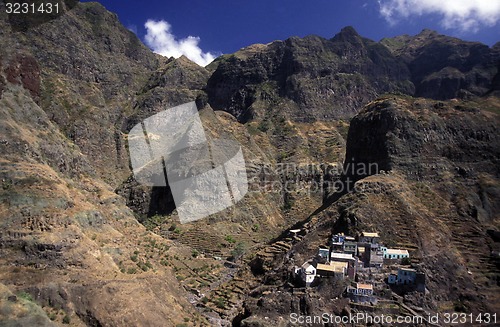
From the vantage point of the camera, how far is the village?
171 feet

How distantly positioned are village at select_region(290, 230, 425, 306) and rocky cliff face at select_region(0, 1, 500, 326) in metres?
2.40

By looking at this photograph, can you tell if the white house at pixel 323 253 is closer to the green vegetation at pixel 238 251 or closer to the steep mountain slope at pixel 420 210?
the steep mountain slope at pixel 420 210

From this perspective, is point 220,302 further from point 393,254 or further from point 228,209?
point 228,209

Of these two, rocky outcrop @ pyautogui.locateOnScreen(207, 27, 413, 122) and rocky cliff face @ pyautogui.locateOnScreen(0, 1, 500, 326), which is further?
rocky outcrop @ pyautogui.locateOnScreen(207, 27, 413, 122)

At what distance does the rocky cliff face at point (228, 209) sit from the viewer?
44656 millimetres

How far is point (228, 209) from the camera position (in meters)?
93.1

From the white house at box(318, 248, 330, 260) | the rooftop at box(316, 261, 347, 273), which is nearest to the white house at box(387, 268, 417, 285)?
the rooftop at box(316, 261, 347, 273)

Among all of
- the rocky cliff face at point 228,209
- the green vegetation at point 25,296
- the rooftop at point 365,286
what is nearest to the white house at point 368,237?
the rocky cliff face at point 228,209

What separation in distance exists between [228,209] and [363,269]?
4205 cm

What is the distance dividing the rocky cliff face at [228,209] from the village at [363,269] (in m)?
2.40

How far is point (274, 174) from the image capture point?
114 m

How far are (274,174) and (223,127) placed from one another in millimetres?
16563

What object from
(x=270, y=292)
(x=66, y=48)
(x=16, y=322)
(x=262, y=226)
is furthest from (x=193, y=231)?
(x=66, y=48)

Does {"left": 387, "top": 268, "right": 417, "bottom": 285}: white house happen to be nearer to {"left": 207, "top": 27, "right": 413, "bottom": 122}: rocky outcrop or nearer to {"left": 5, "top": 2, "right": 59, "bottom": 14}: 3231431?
{"left": 5, "top": 2, "right": 59, "bottom": 14}: 3231431
